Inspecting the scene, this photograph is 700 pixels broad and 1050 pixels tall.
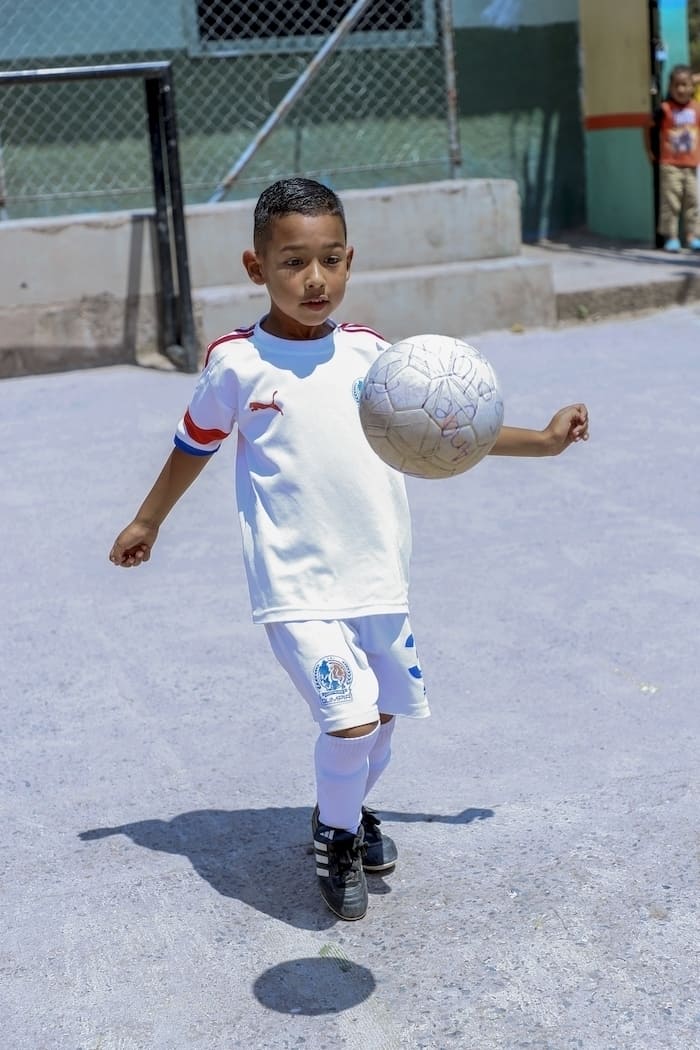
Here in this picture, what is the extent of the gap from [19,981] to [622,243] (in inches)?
422

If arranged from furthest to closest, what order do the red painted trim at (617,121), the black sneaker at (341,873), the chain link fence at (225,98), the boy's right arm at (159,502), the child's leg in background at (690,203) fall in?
1. the red painted trim at (617,121)
2. the child's leg in background at (690,203)
3. the chain link fence at (225,98)
4. the boy's right arm at (159,502)
5. the black sneaker at (341,873)

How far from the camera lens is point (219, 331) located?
8906 mm

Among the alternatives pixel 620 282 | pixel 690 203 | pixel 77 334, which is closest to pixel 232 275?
pixel 77 334

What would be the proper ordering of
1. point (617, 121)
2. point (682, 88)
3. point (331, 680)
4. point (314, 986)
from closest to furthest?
point (314, 986) → point (331, 680) → point (682, 88) → point (617, 121)

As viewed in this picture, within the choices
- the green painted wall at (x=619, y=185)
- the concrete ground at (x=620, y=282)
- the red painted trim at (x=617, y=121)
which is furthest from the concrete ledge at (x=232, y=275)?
the green painted wall at (x=619, y=185)

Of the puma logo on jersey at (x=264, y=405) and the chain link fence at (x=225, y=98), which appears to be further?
the chain link fence at (x=225, y=98)

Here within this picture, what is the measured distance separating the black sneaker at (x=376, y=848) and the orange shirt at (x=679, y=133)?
968 centimetres

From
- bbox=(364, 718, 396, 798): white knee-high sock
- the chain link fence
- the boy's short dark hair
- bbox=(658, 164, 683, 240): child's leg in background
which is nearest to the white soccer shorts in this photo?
bbox=(364, 718, 396, 798): white knee-high sock

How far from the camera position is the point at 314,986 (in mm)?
2785

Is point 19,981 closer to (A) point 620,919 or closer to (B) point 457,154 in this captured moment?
(A) point 620,919

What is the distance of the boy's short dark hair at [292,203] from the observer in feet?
9.73

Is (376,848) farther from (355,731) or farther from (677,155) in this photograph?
(677,155)

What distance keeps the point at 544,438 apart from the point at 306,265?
0.64 meters

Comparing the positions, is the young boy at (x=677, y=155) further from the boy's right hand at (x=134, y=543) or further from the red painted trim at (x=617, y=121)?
the boy's right hand at (x=134, y=543)
